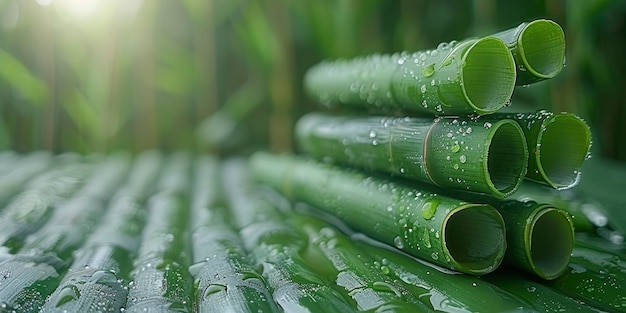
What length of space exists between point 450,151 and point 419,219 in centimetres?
10

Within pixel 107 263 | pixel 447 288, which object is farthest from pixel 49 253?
pixel 447 288

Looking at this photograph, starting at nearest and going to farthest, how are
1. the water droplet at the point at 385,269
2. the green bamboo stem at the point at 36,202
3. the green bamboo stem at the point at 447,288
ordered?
the green bamboo stem at the point at 447,288 → the water droplet at the point at 385,269 → the green bamboo stem at the point at 36,202

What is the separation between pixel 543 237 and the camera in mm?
792

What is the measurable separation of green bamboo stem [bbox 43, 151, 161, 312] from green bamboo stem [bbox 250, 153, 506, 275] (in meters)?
0.33

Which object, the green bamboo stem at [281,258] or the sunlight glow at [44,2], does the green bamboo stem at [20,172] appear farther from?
the sunlight glow at [44,2]

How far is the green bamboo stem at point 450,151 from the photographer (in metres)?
0.69

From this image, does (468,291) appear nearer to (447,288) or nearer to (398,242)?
(447,288)

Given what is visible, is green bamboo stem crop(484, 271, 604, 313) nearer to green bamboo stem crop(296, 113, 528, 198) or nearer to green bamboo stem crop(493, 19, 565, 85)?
green bamboo stem crop(296, 113, 528, 198)

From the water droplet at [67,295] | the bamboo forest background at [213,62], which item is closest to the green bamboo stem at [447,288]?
the water droplet at [67,295]

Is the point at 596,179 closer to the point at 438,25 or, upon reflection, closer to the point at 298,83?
the point at 438,25

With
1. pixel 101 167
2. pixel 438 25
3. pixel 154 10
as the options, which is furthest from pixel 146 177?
pixel 438 25

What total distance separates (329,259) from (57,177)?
2.72 feet

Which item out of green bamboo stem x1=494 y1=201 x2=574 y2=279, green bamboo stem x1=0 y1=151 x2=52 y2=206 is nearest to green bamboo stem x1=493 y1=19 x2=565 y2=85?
green bamboo stem x1=494 y1=201 x2=574 y2=279

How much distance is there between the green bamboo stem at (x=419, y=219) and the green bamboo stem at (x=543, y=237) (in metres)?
0.02
